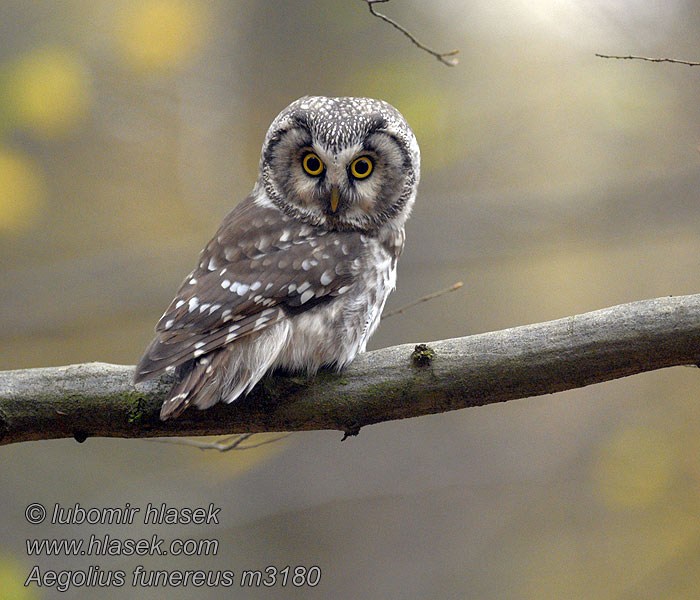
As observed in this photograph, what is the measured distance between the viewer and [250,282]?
6.97ft

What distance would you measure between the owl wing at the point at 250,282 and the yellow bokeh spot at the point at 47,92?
7.91 feet

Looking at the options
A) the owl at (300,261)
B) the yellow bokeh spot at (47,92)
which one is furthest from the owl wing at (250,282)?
the yellow bokeh spot at (47,92)

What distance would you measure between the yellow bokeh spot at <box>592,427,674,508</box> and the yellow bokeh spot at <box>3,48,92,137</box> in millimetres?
3798

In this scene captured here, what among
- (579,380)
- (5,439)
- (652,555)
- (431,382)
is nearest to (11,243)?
(5,439)

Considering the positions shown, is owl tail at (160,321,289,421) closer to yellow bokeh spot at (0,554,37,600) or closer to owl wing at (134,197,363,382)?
owl wing at (134,197,363,382)

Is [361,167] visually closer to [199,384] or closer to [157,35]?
[199,384]

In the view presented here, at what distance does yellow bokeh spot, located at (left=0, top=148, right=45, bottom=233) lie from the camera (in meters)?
4.32

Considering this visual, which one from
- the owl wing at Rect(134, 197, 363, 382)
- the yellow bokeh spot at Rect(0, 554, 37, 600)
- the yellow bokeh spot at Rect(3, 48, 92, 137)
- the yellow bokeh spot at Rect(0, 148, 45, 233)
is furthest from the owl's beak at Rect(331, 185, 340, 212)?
the yellow bokeh spot at Rect(0, 148, 45, 233)

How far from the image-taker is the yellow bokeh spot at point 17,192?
4316 mm

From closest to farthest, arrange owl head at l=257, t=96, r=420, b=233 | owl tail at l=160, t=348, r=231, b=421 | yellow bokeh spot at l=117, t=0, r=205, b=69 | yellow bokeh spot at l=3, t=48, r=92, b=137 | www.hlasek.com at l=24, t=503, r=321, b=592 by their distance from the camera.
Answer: owl tail at l=160, t=348, r=231, b=421, owl head at l=257, t=96, r=420, b=233, www.hlasek.com at l=24, t=503, r=321, b=592, yellow bokeh spot at l=3, t=48, r=92, b=137, yellow bokeh spot at l=117, t=0, r=205, b=69

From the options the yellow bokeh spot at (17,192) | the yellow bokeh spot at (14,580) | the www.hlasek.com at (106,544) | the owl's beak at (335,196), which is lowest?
the yellow bokeh spot at (14,580)

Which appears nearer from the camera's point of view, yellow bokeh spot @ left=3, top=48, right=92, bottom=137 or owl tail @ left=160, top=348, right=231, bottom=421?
owl tail @ left=160, top=348, right=231, bottom=421

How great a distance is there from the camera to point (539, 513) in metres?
4.62

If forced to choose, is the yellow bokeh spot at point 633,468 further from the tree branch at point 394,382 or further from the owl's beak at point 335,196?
the owl's beak at point 335,196
